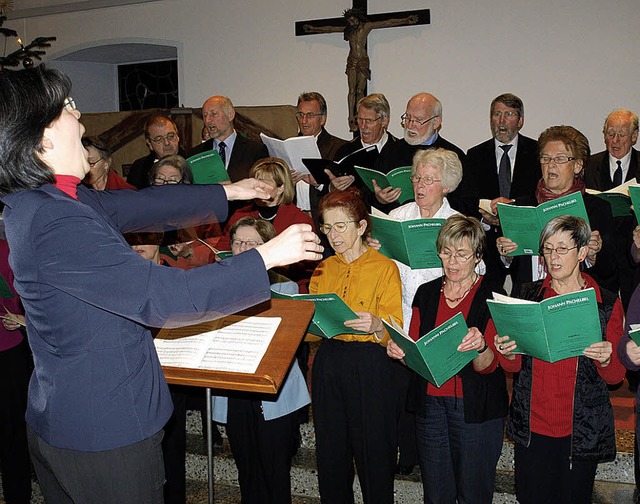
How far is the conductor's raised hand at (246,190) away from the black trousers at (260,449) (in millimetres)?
1305

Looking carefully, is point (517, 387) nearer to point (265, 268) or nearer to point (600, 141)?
point (265, 268)

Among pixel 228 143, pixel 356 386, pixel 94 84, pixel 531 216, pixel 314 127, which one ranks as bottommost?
pixel 356 386

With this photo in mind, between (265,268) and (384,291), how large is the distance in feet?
6.03

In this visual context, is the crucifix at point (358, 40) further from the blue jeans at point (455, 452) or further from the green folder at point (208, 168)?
the blue jeans at point (455, 452)

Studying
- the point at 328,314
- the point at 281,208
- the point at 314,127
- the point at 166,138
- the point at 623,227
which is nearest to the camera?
the point at 328,314

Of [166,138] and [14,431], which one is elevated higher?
[166,138]

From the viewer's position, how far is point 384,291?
3266 millimetres

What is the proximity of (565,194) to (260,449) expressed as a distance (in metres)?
1.98

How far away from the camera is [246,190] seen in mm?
2225

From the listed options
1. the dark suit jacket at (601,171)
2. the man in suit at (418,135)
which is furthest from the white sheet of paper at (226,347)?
the dark suit jacket at (601,171)

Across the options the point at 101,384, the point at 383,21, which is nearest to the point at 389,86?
the point at 383,21

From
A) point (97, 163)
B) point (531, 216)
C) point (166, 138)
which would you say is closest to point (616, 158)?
point (531, 216)

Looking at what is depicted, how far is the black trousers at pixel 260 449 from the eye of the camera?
3.26m

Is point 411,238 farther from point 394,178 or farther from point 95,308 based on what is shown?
point 95,308
